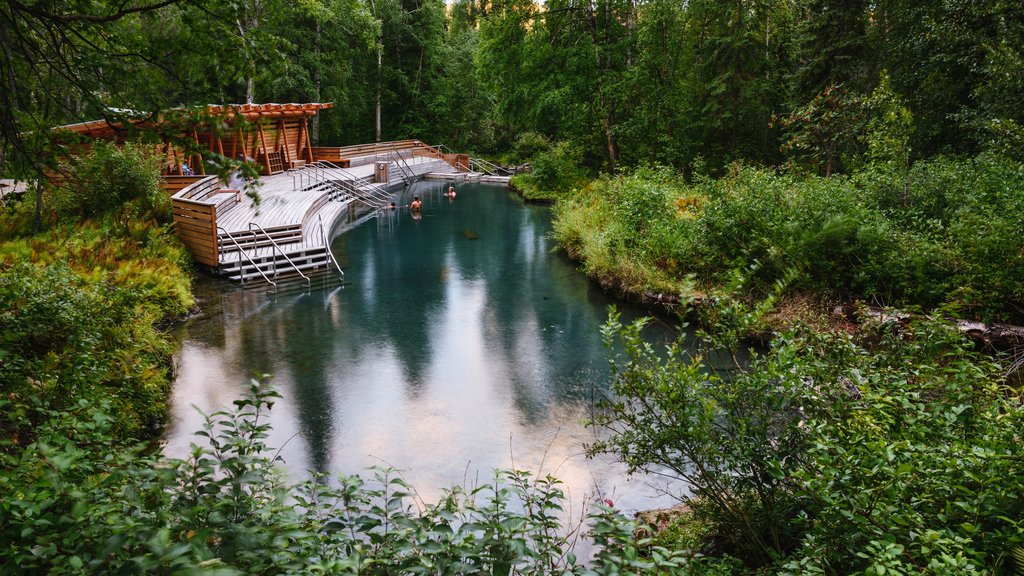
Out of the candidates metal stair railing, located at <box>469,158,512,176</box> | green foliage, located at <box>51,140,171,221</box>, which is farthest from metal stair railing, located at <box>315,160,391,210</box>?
green foliage, located at <box>51,140,171,221</box>

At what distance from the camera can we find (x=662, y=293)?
47.0 ft

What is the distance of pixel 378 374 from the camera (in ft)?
35.8

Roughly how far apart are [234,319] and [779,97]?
25.6m

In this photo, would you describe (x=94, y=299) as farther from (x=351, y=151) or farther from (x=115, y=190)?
(x=351, y=151)

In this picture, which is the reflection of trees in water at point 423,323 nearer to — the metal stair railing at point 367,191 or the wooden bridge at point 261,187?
the wooden bridge at point 261,187

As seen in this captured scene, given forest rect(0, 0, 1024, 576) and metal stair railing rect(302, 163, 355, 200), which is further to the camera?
metal stair railing rect(302, 163, 355, 200)

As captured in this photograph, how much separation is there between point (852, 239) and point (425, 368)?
28.9 ft

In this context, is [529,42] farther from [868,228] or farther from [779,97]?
[868,228]

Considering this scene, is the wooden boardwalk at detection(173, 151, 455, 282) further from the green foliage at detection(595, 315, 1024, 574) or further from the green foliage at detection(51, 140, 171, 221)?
the green foliage at detection(595, 315, 1024, 574)

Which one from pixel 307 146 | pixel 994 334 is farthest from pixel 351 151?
pixel 994 334

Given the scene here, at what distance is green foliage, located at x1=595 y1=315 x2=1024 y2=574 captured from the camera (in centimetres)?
338

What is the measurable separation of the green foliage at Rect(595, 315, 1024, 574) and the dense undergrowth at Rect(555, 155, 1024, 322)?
14.0 ft

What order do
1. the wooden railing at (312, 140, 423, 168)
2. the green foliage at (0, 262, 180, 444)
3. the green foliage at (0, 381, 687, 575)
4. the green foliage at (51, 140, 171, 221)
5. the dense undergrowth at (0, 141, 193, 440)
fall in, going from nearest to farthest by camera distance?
the green foliage at (0, 381, 687, 575), the green foliage at (0, 262, 180, 444), the dense undergrowth at (0, 141, 193, 440), the green foliage at (51, 140, 171, 221), the wooden railing at (312, 140, 423, 168)

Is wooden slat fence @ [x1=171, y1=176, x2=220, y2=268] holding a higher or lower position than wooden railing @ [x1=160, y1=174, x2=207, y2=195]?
lower
